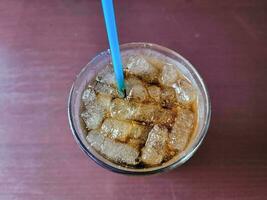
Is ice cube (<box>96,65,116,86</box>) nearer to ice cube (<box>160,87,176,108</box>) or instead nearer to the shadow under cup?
the shadow under cup

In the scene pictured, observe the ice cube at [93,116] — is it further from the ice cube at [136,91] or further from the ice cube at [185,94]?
the ice cube at [185,94]

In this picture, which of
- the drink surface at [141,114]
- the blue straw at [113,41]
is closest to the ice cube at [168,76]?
the drink surface at [141,114]

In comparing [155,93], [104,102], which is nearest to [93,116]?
[104,102]

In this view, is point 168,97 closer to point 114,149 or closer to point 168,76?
point 168,76

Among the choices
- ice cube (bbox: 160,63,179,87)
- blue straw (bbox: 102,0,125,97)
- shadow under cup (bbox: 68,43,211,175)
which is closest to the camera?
blue straw (bbox: 102,0,125,97)

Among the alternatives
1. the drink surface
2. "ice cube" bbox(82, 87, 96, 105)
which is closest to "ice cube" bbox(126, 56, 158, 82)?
the drink surface

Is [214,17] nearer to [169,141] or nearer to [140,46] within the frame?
[140,46]

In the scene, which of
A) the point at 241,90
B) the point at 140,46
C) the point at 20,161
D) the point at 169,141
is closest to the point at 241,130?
the point at 241,90
